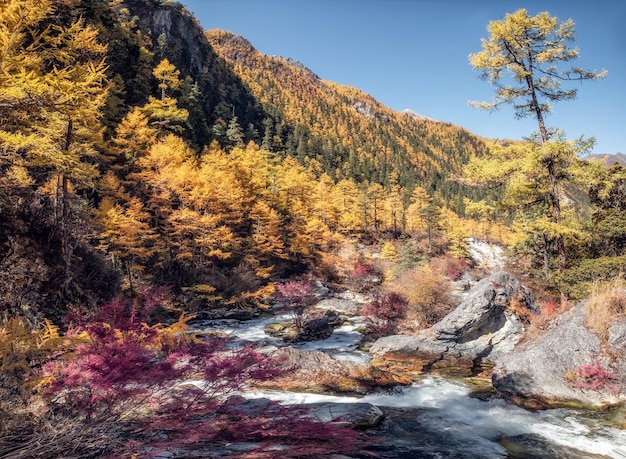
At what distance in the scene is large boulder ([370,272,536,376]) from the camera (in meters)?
12.5

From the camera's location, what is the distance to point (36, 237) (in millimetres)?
12930

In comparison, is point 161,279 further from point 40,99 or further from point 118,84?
point 118,84

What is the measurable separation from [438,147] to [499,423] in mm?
173037

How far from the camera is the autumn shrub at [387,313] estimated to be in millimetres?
16844

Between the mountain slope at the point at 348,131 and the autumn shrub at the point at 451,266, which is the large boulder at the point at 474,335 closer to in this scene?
the autumn shrub at the point at 451,266

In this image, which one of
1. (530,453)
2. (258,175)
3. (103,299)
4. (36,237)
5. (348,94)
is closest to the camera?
(530,453)

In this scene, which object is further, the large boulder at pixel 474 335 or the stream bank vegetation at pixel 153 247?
the large boulder at pixel 474 335

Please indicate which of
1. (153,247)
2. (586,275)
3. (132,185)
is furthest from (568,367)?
(132,185)

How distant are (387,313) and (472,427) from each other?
340 inches

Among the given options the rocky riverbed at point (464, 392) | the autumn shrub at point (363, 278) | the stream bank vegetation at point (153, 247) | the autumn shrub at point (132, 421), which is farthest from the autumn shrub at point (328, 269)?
the autumn shrub at point (132, 421)

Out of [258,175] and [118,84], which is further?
[258,175]

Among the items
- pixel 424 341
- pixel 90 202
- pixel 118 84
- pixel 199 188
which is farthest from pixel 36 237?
pixel 118 84

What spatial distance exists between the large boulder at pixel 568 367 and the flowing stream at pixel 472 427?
16.5 inches

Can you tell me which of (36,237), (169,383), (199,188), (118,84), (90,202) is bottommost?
(169,383)
